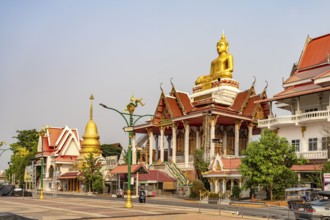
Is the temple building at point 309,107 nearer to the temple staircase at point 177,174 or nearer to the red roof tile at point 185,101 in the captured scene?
the temple staircase at point 177,174

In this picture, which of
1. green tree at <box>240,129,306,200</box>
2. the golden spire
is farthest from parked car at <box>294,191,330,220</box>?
the golden spire

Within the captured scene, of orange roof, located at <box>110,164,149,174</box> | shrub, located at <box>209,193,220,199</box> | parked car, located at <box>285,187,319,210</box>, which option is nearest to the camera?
parked car, located at <box>285,187,319,210</box>

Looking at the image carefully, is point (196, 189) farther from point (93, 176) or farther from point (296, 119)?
point (93, 176)

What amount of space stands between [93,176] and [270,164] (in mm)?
29121

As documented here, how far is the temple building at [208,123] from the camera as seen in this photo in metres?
51.8

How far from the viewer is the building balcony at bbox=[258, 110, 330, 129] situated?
3938 centimetres

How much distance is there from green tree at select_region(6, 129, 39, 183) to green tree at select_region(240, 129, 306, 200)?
5174cm

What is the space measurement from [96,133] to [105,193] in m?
19.7

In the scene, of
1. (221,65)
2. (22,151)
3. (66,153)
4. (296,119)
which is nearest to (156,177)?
(296,119)

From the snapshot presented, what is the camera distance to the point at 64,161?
7544 cm

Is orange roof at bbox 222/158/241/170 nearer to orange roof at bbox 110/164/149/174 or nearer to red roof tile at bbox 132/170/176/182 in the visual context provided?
red roof tile at bbox 132/170/176/182

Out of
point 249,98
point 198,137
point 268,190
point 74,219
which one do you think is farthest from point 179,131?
point 74,219

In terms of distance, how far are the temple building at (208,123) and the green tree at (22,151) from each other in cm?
2611

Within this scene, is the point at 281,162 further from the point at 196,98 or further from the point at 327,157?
the point at 196,98
